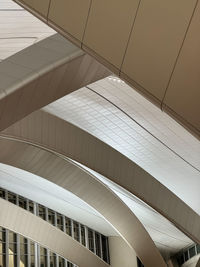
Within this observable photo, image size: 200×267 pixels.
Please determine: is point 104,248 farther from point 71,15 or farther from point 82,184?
point 71,15

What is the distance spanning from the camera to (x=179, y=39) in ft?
19.5

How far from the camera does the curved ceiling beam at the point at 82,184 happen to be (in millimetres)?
19516

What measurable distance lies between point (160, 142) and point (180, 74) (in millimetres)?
15999

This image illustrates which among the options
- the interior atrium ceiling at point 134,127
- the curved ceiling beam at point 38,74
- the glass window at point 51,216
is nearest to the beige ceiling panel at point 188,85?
the curved ceiling beam at point 38,74

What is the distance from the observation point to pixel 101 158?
19.9 m

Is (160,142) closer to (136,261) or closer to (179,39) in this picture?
(179,39)

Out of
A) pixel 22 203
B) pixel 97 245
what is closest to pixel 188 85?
pixel 22 203

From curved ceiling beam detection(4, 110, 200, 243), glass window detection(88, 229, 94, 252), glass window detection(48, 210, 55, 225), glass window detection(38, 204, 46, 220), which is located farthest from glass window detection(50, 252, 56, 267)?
curved ceiling beam detection(4, 110, 200, 243)

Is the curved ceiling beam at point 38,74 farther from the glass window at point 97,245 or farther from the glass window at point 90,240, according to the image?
the glass window at point 97,245

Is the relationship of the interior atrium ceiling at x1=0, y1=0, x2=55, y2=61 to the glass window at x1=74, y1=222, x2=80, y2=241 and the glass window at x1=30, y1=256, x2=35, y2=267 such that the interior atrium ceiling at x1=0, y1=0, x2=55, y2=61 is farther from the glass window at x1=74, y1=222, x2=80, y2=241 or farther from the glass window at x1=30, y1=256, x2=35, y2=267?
the glass window at x1=74, y1=222, x2=80, y2=241

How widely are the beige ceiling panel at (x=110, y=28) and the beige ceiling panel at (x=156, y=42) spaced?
93mm

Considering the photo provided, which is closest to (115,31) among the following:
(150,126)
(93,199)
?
(150,126)

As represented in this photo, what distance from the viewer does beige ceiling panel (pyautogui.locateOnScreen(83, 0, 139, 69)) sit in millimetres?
6168

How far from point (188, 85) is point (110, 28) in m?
1.07
